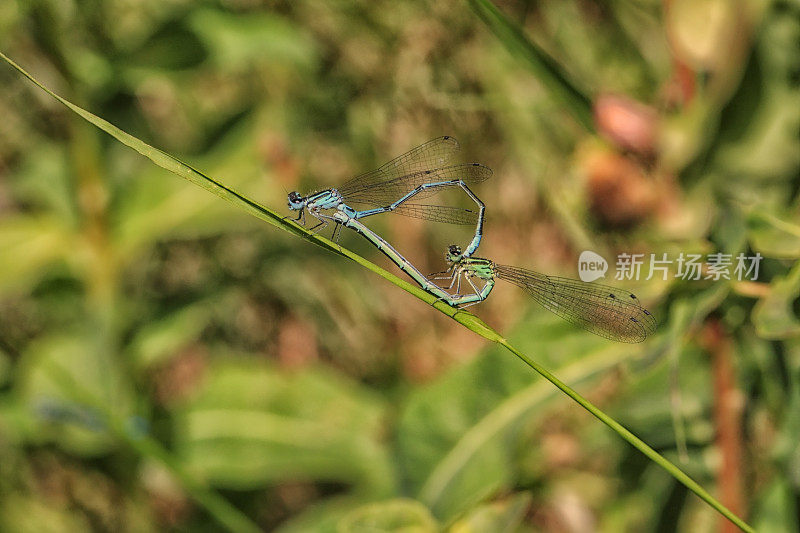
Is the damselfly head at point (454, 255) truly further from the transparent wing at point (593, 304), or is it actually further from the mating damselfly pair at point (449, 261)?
the transparent wing at point (593, 304)

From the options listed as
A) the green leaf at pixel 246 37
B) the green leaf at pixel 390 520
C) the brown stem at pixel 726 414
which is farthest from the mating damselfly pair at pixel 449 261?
the green leaf at pixel 246 37

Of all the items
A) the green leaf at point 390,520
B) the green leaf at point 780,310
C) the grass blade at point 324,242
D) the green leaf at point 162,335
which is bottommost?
the green leaf at point 390,520

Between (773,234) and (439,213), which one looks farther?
(439,213)

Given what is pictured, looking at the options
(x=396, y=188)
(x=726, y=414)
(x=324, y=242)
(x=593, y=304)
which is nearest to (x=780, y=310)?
(x=593, y=304)

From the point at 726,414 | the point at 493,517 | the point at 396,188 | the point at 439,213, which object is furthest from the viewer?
the point at 439,213

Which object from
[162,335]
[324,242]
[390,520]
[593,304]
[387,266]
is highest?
[387,266]

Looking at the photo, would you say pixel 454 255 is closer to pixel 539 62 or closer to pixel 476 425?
pixel 539 62

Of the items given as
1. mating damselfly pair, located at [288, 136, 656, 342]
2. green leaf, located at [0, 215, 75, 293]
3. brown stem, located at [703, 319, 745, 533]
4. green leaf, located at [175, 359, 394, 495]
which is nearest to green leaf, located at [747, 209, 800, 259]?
mating damselfly pair, located at [288, 136, 656, 342]
